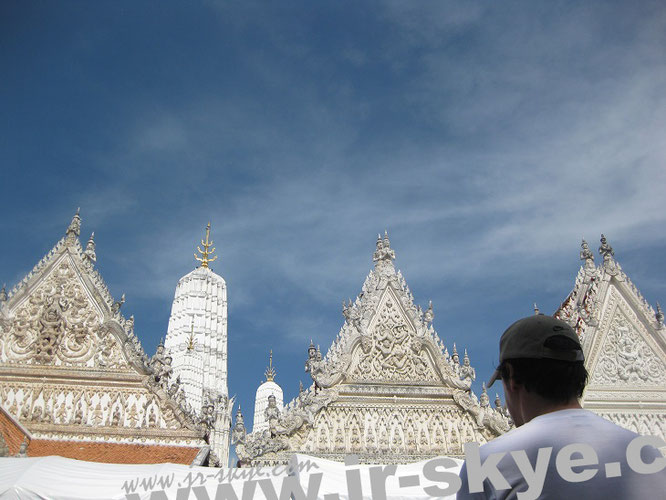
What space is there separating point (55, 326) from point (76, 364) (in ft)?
3.17

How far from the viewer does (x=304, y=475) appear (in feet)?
23.3

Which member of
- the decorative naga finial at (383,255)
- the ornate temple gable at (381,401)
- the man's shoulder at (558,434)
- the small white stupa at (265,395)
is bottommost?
the man's shoulder at (558,434)

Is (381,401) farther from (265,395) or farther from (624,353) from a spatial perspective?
(265,395)

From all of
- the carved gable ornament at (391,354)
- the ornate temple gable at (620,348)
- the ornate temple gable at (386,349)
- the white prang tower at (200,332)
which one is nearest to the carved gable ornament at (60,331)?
the ornate temple gable at (386,349)

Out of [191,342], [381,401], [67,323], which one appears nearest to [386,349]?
[381,401]

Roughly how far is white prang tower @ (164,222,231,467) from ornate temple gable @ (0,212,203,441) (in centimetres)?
2329

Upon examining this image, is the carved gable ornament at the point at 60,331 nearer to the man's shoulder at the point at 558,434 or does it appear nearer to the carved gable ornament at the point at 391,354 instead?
the carved gable ornament at the point at 391,354

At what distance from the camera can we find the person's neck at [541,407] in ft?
6.74

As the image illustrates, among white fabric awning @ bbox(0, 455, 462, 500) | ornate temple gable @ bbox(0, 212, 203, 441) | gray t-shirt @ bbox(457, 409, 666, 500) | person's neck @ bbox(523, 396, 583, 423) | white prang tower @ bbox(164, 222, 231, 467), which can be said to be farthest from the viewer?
white prang tower @ bbox(164, 222, 231, 467)

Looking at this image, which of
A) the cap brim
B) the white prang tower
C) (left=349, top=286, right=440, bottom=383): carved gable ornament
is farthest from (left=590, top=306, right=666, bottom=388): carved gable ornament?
the white prang tower

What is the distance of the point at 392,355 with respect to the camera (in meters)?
13.0

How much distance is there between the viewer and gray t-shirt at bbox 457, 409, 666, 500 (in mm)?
1764

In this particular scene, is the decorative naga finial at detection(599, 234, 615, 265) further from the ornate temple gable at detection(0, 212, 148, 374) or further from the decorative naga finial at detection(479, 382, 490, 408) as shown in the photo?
the ornate temple gable at detection(0, 212, 148, 374)

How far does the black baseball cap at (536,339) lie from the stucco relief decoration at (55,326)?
38.3ft
